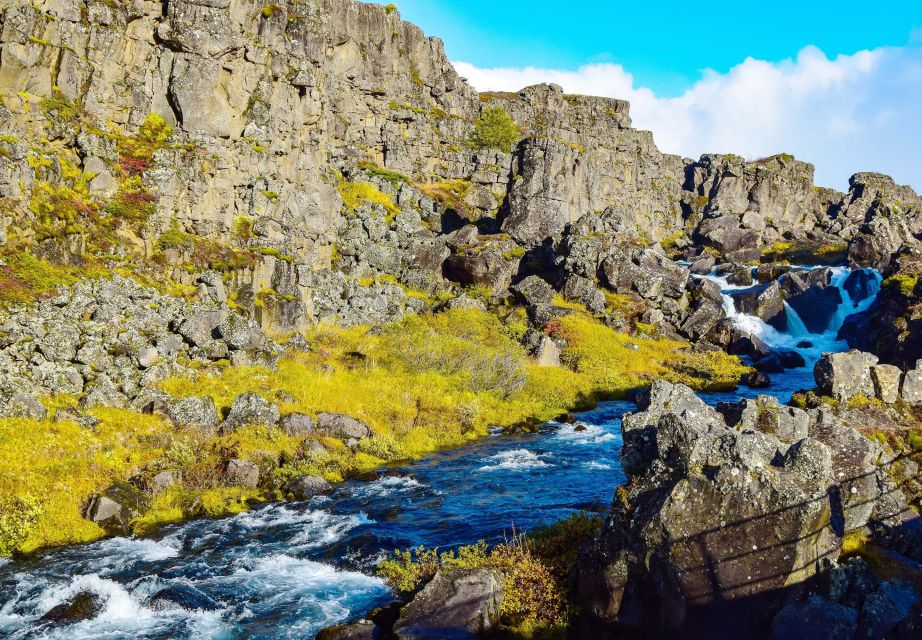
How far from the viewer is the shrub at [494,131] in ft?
293

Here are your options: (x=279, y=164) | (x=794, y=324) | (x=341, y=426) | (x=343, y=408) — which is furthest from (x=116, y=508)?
(x=794, y=324)

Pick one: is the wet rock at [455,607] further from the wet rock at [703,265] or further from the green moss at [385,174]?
the wet rock at [703,265]

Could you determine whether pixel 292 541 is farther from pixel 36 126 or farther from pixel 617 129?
pixel 617 129

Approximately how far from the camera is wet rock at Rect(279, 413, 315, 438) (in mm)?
26438

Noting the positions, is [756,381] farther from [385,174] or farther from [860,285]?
[385,174]

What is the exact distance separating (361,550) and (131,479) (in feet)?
31.3

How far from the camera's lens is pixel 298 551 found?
17922mm

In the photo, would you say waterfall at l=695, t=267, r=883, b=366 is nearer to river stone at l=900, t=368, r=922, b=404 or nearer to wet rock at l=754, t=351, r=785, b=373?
wet rock at l=754, t=351, r=785, b=373

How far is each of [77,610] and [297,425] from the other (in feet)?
41.9

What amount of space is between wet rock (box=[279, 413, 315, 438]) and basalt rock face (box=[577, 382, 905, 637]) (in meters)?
16.7

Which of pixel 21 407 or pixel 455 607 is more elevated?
pixel 21 407

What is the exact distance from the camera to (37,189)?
32.9m

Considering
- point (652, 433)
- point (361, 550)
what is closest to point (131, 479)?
point (361, 550)

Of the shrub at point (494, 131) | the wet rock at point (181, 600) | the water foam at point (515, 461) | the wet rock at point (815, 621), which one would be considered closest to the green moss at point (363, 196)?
the shrub at point (494, 131)
